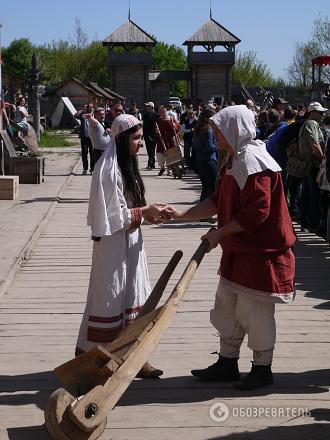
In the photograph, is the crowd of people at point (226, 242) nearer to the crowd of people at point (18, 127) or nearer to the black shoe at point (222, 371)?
the black shoe at point (222, 371)

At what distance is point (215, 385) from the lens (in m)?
5.98

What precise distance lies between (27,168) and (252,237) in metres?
15.5

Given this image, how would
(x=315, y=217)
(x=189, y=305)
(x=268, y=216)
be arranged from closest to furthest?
1. (x=268, y=216)
2. (x=189, y=305)
3. (x=315, y=217)

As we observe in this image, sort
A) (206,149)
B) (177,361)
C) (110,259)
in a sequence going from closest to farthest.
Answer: (110,259), (177,361), (206,149)

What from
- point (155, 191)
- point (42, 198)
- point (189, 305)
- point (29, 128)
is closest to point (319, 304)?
point (189, 305)

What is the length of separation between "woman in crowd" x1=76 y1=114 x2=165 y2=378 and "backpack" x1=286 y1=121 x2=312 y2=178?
6.62m

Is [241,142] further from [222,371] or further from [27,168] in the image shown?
[27,168]

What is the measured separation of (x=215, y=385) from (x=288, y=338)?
4.49 ft

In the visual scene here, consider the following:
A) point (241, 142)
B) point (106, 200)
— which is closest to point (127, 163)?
point (106, 200)

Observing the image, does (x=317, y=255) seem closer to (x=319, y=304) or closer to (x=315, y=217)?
(x=315, y=217)

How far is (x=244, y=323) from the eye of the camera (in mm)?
5812

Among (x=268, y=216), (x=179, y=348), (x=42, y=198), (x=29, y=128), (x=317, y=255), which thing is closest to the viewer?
(x=268, y=216)

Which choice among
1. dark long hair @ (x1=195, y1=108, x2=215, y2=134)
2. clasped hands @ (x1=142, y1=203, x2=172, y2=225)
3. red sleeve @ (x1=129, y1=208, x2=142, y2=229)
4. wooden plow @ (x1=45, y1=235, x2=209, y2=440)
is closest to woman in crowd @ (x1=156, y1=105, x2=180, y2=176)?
dark long hair @ (x1=195, y1=108, x2=215, y2=134)

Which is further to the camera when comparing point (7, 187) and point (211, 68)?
point (211, 68)
